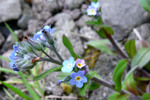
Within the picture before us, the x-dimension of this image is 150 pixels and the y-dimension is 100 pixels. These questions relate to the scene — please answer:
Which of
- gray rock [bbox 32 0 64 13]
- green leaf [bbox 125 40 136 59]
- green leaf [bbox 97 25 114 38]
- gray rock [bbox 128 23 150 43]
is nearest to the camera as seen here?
green leaf [bbox 97 25 114 38]

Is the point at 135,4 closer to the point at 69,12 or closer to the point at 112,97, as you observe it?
the point at 69,12

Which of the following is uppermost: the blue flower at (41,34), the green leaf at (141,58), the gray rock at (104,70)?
the blue flower at (41,34)

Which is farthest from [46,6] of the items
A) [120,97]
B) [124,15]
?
[120,97]

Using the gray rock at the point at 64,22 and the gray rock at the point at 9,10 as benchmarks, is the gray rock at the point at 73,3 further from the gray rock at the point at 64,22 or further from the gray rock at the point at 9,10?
the gray rock at the point at 9,10

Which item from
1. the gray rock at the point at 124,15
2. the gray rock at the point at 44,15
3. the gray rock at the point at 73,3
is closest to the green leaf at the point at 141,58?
the gray rock at the point at 124,15

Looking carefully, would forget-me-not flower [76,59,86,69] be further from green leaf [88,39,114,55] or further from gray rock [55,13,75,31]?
gray rock [55,13,75,31]

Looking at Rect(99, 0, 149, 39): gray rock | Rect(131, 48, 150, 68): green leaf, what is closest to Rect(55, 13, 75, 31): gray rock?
Rect(99, 0, 149, 39): gray rock
